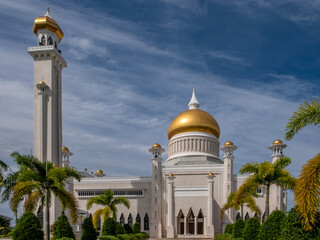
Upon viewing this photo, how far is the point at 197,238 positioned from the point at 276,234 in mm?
27341

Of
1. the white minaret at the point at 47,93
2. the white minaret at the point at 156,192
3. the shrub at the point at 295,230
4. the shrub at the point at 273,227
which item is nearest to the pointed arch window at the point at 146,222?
the white minaret at the point at 156,192

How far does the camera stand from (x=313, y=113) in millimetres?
11711

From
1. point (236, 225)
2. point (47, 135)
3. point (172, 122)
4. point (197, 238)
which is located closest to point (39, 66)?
→ point (47, 135)

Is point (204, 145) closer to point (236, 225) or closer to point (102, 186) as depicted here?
point (102, 186)

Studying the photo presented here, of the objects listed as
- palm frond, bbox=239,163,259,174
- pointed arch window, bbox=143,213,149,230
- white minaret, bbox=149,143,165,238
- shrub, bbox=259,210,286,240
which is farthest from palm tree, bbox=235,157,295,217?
pointed arch window, bbox=143,213,149,230

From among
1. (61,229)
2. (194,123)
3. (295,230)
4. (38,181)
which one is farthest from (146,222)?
(295,230)

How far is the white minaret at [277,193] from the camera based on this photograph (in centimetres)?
4291

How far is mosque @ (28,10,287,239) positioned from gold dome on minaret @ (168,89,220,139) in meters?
4.63

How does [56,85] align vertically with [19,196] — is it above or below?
above

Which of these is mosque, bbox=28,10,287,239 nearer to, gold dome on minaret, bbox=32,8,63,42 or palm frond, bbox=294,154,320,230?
gold dome on minaret, bbox=32,8,63,42

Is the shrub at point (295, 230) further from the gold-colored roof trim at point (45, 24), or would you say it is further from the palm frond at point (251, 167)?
the gold-colored roof trim at point (45, 24)

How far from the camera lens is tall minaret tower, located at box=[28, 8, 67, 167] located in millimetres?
42500

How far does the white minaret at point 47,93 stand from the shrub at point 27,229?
82.4ft

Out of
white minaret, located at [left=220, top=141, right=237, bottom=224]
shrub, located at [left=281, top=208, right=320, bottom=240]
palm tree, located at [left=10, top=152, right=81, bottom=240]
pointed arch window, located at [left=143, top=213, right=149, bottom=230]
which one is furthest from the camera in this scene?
pointed arch window, located at [left=143, top=213, right=149, bottom=230]
